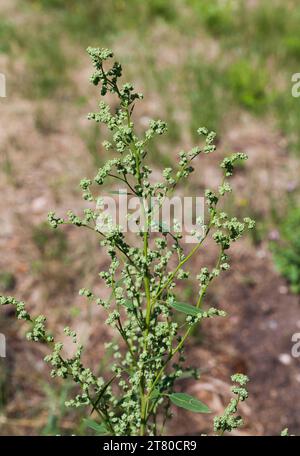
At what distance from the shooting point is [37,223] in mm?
3461

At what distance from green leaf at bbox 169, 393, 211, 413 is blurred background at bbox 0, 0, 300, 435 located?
0.99 meters

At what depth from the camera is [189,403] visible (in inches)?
54.6

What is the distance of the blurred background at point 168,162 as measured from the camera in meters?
2.70

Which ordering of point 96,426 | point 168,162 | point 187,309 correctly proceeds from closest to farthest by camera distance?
point 187,309, point 96,426, point 168,162

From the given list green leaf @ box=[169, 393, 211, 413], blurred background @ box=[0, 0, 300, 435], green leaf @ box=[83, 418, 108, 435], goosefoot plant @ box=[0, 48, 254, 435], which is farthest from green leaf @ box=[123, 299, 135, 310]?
blurred background @ box=[0, 0, 300, 435]

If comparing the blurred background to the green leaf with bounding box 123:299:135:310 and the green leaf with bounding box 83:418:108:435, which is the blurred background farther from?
the green leaf with bounding box 123:299:135:310

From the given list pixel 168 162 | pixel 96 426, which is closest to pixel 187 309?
pixel 96 426

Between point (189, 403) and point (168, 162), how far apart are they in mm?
2577

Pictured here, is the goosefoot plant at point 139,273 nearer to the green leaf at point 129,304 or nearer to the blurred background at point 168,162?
the green leaf at point 129,304

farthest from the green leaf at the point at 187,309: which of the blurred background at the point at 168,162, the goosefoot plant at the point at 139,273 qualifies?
the blurred background at the point at 168,162

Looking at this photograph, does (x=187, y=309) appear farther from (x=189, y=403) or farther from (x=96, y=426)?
(x=96, y=426)
